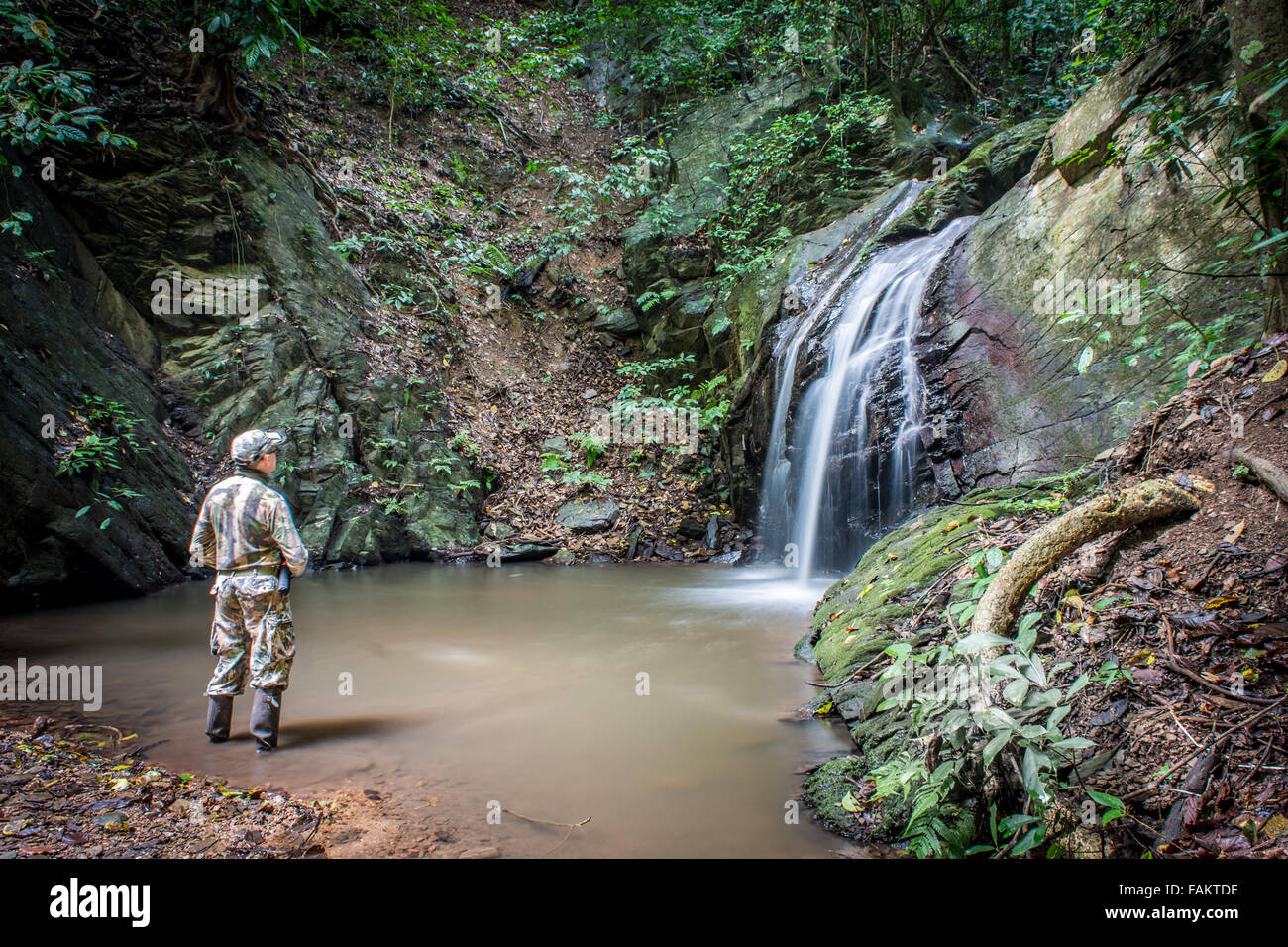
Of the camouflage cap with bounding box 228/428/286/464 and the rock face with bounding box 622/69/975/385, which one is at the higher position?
the rock face with bounding box 622/69/975/385

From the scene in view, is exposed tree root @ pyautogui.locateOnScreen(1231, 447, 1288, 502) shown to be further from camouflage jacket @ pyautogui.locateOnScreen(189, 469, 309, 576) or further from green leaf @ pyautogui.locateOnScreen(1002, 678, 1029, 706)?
camouflage jacket @ pyautogui.locateOnScreen(189, 469, 309, 576)

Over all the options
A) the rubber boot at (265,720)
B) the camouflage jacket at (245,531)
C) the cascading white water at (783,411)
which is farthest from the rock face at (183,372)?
the cascading white water at (783,411)

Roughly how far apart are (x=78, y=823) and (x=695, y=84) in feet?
→ 69.6

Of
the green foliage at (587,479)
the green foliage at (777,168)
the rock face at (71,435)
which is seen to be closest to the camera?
the rock face at (71,435)

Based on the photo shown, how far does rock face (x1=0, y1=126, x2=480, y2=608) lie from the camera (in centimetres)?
736

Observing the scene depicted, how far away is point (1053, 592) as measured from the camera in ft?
10.8

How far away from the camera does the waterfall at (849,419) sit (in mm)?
8383

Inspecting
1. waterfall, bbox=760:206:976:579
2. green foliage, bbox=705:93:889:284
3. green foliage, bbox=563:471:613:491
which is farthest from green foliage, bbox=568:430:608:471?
green foliage, bbox=705:93:889:284

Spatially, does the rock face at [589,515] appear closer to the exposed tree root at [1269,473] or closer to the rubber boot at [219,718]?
the rubber boot at [219,718]

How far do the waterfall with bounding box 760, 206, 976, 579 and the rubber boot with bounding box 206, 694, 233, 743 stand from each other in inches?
285

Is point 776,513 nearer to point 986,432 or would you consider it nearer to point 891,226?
point 986,432

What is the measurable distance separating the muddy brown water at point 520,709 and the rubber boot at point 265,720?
10cm
